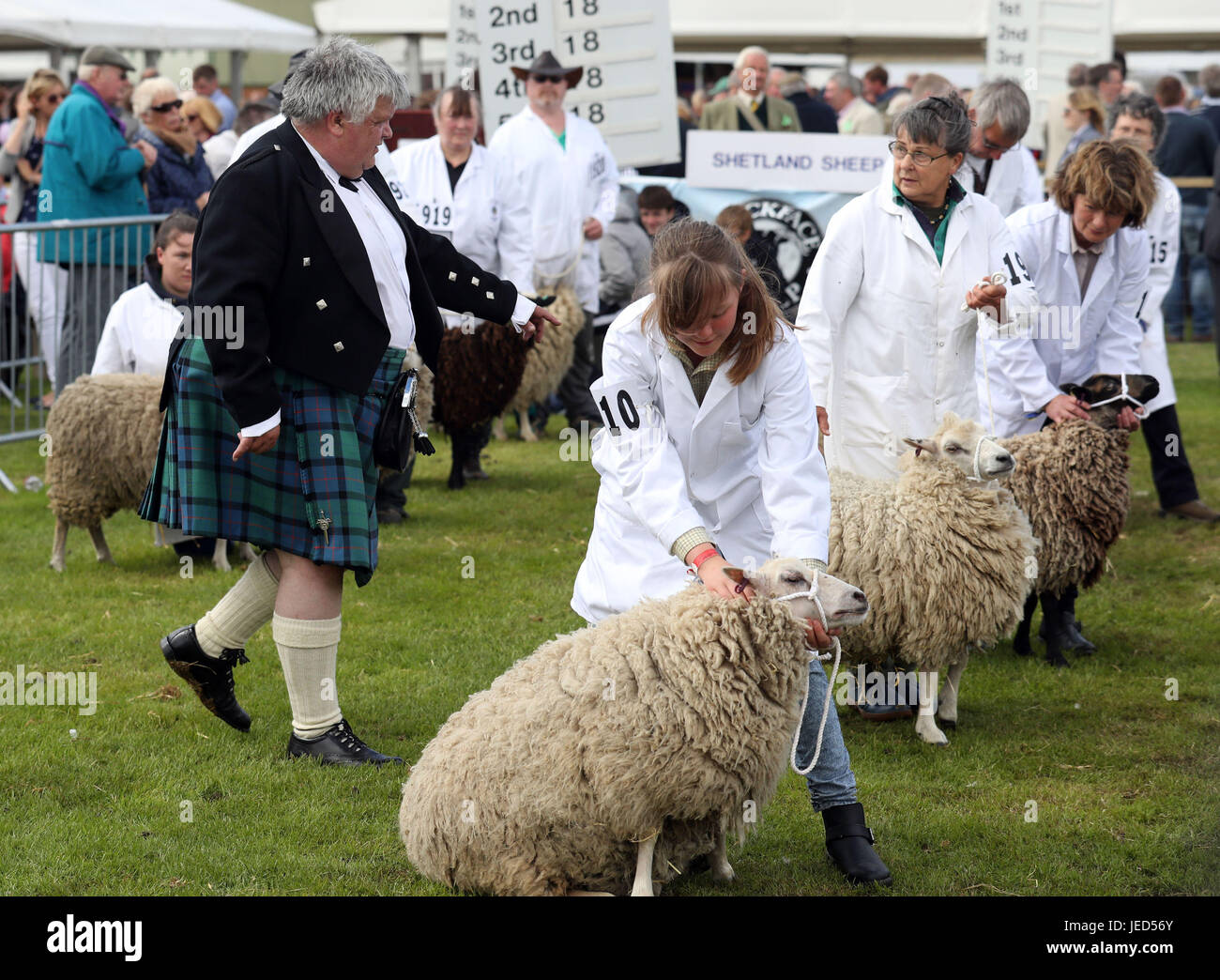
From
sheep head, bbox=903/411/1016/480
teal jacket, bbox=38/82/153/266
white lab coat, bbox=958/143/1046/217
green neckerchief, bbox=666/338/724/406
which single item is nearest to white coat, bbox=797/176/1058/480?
sheep head, bbox=903/411/1016/480

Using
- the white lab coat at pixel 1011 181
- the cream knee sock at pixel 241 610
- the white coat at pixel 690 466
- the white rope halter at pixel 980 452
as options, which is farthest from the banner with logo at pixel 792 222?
the white coat at pixel 690 466

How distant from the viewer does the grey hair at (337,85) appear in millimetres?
4199

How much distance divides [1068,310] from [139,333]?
4.74 meters

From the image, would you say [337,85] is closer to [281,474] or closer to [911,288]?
[281,474]

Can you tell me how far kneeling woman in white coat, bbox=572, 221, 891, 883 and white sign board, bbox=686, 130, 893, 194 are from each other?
23.7 ft

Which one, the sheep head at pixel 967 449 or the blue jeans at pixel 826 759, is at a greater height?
the sheep head at pixel 967 449

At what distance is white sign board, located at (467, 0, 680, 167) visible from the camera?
11.2 m

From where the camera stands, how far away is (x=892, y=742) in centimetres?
514

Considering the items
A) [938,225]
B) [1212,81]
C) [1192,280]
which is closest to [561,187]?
[938,225]

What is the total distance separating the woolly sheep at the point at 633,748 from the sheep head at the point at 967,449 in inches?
69.5

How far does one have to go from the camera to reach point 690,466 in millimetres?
3910

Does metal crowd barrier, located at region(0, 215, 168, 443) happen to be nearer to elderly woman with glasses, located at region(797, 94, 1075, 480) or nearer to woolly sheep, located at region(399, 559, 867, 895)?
→ elderly woman with glasses, located at region(797, 94, 1075, 480)

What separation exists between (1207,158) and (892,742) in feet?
40.4

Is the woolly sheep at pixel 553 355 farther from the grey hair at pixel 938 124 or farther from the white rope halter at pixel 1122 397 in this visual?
the grey hair at pixel 938 124
